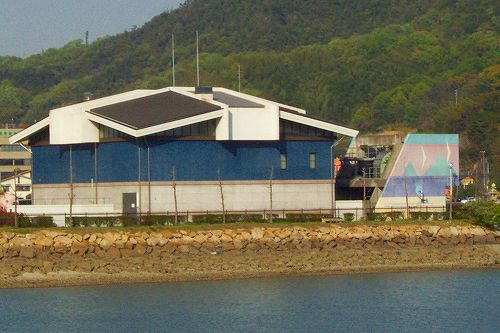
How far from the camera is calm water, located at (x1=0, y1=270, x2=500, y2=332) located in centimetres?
5662

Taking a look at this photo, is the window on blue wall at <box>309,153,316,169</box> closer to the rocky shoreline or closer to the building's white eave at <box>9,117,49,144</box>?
the rocky shoreline

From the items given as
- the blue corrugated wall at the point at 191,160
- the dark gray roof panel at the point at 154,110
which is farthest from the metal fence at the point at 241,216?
the dark gray roof panel at the point at 154,110

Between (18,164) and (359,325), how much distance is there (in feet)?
353

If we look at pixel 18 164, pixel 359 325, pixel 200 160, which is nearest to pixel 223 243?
pixel 200 160

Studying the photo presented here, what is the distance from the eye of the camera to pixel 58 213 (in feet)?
268

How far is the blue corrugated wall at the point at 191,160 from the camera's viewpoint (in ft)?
275

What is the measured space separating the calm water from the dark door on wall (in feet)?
52.8

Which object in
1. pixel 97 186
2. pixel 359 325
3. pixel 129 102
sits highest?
pixel 129 102

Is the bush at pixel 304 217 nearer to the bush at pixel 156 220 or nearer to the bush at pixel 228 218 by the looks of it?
the bush at pixel 228 218

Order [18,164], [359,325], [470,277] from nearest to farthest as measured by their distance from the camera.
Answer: [359,325]
[470,277]
[18,164]

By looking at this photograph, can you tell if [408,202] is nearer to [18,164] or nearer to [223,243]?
[223,243]

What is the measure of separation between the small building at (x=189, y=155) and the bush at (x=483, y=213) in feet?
29.2

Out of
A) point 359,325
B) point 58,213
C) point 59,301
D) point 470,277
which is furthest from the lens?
point 58,213

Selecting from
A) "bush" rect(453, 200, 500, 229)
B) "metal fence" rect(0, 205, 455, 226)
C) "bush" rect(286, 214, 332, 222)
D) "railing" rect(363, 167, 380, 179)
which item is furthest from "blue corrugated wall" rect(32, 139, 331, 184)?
"bush" rect(453, 200, 500, 229)
